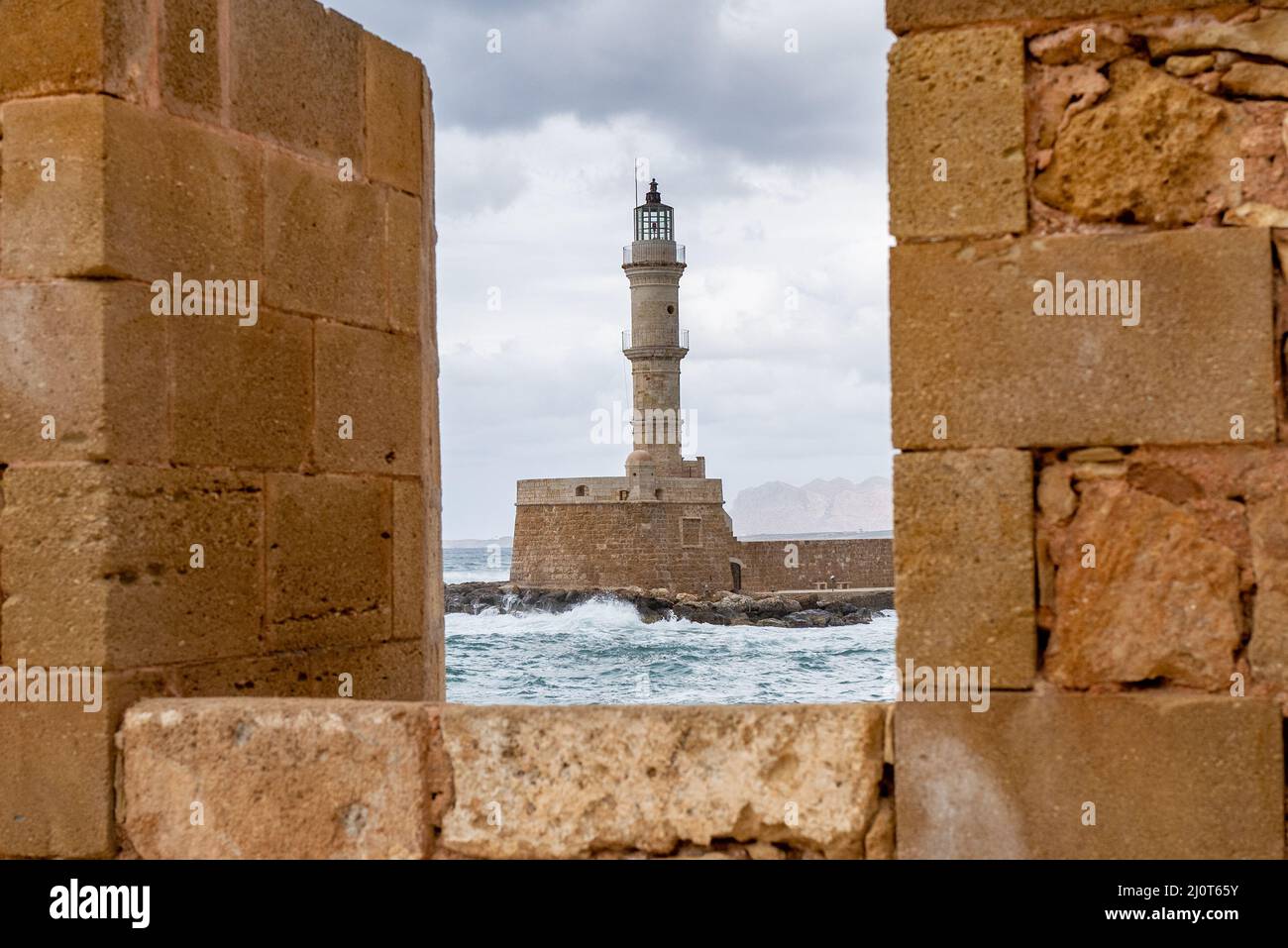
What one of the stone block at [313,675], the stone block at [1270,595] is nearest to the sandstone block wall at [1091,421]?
the stone block at [1270,595]

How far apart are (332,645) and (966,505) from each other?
1.93 meters

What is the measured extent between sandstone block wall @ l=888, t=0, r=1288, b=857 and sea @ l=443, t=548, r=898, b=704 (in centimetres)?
2892

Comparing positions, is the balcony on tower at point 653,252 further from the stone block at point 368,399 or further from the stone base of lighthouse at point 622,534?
the stone block at point 368,399

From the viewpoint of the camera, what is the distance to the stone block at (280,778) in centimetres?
322

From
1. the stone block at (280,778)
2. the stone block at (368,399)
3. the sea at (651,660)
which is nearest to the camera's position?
the stone block at (280,778)

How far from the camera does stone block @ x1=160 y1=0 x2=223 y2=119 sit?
3.55 m

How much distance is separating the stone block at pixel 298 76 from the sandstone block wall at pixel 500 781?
1.58 meters

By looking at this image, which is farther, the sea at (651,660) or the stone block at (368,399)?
the sea at (651,660)

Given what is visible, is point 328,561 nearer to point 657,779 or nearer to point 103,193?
point 103,193

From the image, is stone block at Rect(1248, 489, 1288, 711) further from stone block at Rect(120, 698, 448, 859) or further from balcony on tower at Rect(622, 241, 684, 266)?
balcony on tower at Rect(622, 241, 684, 266)

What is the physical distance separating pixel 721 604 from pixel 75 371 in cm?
4108

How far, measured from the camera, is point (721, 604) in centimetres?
4403

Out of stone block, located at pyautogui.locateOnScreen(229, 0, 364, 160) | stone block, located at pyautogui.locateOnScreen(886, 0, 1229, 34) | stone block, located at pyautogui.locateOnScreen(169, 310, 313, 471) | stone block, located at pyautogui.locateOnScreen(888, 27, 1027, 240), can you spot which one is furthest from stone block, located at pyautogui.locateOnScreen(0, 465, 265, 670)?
stone block, located at pyautogui.locateOnScreen(886, 0, 1229, 34)

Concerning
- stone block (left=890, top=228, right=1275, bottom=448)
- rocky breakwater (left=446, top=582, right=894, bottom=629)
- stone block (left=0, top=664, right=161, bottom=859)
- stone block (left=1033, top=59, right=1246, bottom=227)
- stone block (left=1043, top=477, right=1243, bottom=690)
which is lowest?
rocky breakwater (left=446, top=582, right=894, bottom=629)
